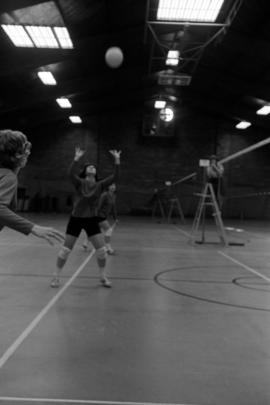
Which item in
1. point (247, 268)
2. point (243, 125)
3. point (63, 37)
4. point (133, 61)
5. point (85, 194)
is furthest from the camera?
point (243, 125)

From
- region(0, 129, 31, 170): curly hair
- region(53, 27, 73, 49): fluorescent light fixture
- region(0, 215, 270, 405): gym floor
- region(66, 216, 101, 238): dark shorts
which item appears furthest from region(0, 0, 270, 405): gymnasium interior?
region(0, 129, 31, 170): curly hair

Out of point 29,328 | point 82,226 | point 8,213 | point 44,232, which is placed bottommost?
point 29,328

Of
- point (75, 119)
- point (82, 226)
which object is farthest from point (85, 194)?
point (75, 119)

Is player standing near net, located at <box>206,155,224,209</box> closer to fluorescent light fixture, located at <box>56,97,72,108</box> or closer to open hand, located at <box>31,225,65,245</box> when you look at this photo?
open hand, located at <box>31,225,65,245</box>

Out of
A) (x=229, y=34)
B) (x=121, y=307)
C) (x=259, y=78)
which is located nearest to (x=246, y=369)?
(x=121, y=307)

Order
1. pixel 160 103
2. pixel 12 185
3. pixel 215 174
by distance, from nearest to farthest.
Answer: pixel 12 185, pixel 215 174, pixel 160 103

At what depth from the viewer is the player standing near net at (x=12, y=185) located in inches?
98.7

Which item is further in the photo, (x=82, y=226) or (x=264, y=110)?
(x=264, y=110)

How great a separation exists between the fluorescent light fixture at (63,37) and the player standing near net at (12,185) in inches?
543

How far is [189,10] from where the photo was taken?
14383 millimetres

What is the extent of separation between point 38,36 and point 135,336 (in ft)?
47.5

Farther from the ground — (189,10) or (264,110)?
(189,10)

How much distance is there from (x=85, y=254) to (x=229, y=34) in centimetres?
1197

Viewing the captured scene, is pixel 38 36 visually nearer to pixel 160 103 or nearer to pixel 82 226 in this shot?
pixel 82 226
